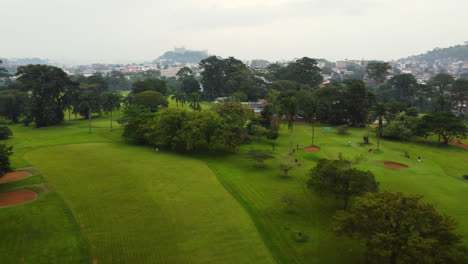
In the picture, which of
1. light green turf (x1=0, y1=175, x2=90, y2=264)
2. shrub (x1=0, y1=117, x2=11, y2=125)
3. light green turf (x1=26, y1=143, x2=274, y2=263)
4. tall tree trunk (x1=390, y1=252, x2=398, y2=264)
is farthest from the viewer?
shrub (x1=0, y1=117, x2=11, y2=125)

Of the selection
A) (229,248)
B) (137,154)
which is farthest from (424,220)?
(137,154)

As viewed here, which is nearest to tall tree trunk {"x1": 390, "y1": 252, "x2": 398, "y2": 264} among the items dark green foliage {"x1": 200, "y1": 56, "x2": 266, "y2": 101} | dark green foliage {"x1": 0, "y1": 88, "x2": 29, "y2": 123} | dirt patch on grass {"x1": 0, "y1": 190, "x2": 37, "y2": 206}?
dirt patch on grass {"x1": 0, "y1": 190, "x2": 37, "y2": 206}

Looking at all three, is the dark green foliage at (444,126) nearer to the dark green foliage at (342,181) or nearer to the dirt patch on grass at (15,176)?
the dark green foliage at (342,181)

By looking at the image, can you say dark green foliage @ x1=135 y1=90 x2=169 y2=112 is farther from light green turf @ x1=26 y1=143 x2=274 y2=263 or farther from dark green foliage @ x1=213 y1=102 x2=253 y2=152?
light green turf @ x1=26 y1=143 x2=274 y2=263

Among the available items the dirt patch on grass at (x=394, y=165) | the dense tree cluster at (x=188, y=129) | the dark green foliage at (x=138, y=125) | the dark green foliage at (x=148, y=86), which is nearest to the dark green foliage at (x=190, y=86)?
the dark green foliage at (x=148, y=86)

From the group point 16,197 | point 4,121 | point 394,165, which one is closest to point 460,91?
point 394,165

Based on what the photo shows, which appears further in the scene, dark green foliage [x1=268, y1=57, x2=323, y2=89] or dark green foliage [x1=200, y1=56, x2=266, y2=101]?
dark green foliage [x1=268, y1=57, x2=323, y2=89]

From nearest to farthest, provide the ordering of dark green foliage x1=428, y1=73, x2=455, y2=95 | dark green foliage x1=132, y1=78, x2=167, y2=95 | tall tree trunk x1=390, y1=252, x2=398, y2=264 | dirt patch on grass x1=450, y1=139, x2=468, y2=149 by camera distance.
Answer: tall tree trunk x1=390, y1=252, x2=398, y2=264, dirt patch on grass x1=450, y1=139, x2=468, y2=149, dark green foliage x1=132, y1=78, x2=167, y2=95, dark green foliage x1=428, y1=73, x2=455, y2=95
